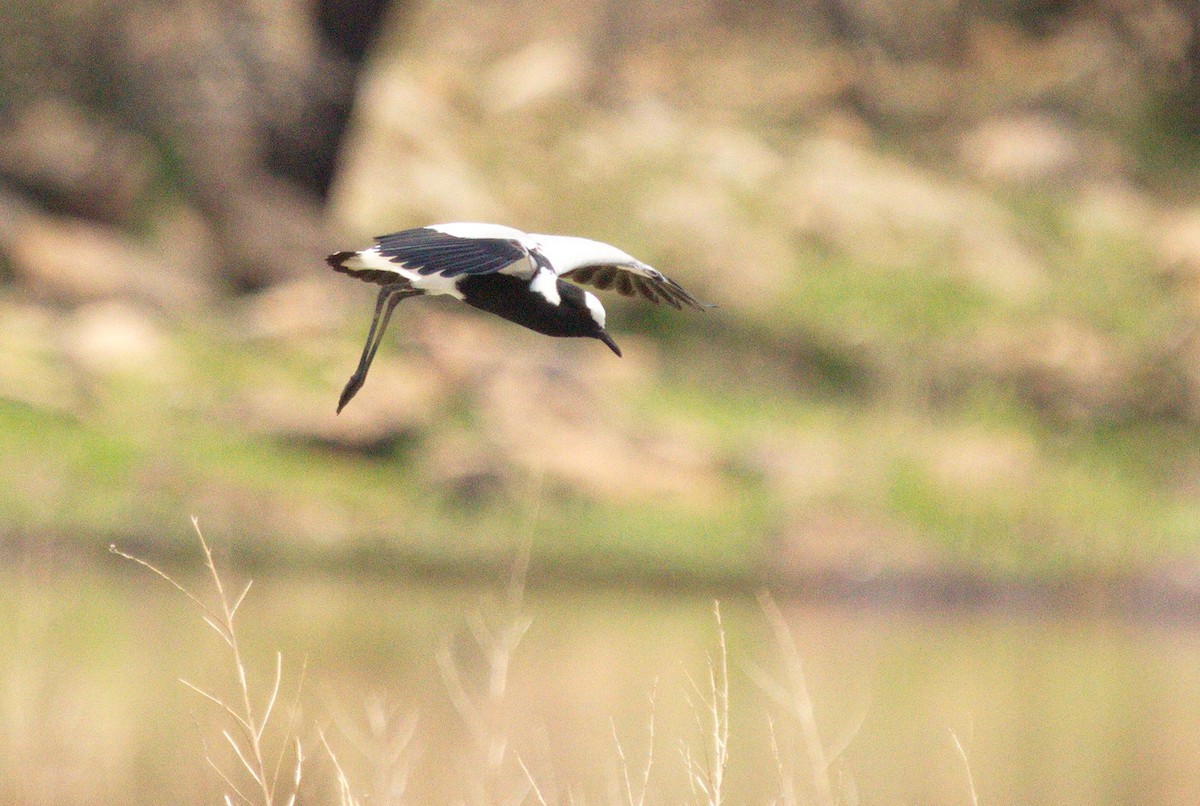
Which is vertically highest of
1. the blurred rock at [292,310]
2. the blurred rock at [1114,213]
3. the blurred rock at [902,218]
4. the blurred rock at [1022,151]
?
the blurred rock at [1022,151]

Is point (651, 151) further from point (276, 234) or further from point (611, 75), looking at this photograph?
point (276, 234)

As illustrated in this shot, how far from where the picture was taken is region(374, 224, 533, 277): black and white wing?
319 centimetres

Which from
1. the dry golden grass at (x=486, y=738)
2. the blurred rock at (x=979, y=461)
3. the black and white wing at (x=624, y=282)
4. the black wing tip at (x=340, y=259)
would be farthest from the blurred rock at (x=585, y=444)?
the black wing tip at (x=340, y=259)

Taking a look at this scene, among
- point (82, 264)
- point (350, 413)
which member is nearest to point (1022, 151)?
point (350, 413)

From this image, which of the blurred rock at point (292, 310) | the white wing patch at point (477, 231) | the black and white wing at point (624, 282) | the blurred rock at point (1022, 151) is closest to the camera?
the white wing patch at point (477, 231)

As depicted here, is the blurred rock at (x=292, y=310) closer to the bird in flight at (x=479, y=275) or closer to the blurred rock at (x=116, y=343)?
the blurred rock at (x=116, y=343)

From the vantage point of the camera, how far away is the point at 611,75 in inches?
Result: 726

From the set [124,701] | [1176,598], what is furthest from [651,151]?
[124,701]

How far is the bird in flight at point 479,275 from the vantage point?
126 inches

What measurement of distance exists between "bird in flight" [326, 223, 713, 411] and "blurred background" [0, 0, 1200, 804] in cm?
83

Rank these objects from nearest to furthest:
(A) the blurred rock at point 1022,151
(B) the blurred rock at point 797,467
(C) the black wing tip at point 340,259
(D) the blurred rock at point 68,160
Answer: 1. (C) the black wing tip at point 340,259
2. (B) the blurred rock at point 797,467
3. (D) the blurred rock at point 68,160
4. (A) the blurred rock at point 1022,151

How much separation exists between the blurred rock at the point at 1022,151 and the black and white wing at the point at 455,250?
15653 mm

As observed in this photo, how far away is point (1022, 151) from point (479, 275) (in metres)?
16.0

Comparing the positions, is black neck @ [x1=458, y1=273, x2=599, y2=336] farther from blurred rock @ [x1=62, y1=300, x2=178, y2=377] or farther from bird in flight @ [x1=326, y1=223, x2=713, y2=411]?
blurred rock @ [x1=62, y1=300, x2=178, y2=377]
